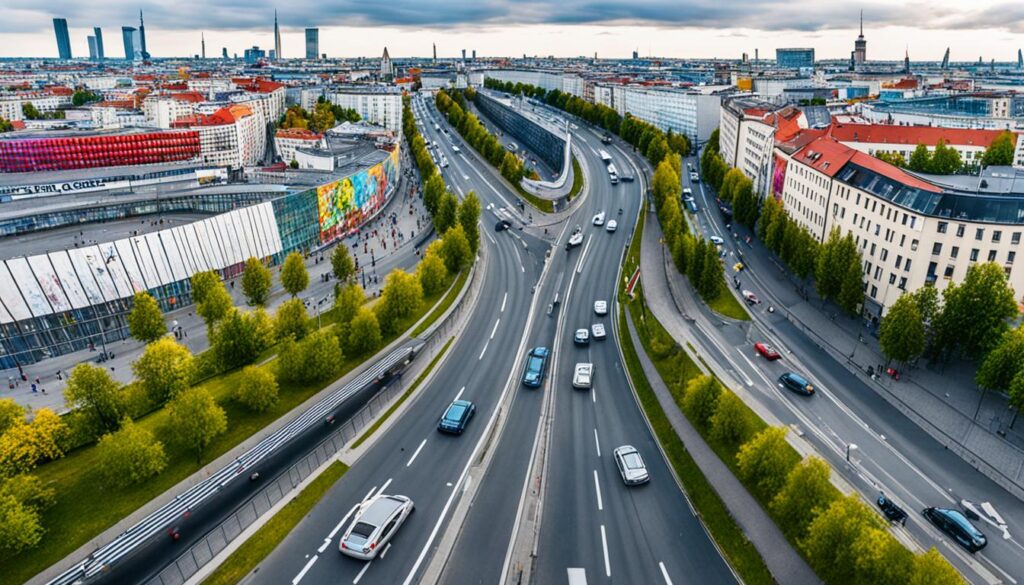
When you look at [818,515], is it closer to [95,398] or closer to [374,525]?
[374,525]

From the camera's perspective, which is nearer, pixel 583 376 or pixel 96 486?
pixel 96 486

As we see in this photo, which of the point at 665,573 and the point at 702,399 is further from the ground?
the point at 702,399

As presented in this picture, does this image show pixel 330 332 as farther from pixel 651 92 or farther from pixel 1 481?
pixel 651 92

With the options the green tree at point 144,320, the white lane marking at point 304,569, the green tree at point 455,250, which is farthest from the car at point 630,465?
the green tree at point 144,320

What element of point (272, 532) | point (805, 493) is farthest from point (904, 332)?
point (272, 532)

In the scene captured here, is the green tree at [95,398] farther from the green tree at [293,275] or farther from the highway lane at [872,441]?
the highway lane at [872,441]

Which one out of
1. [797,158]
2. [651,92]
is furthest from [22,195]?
[651,92]
